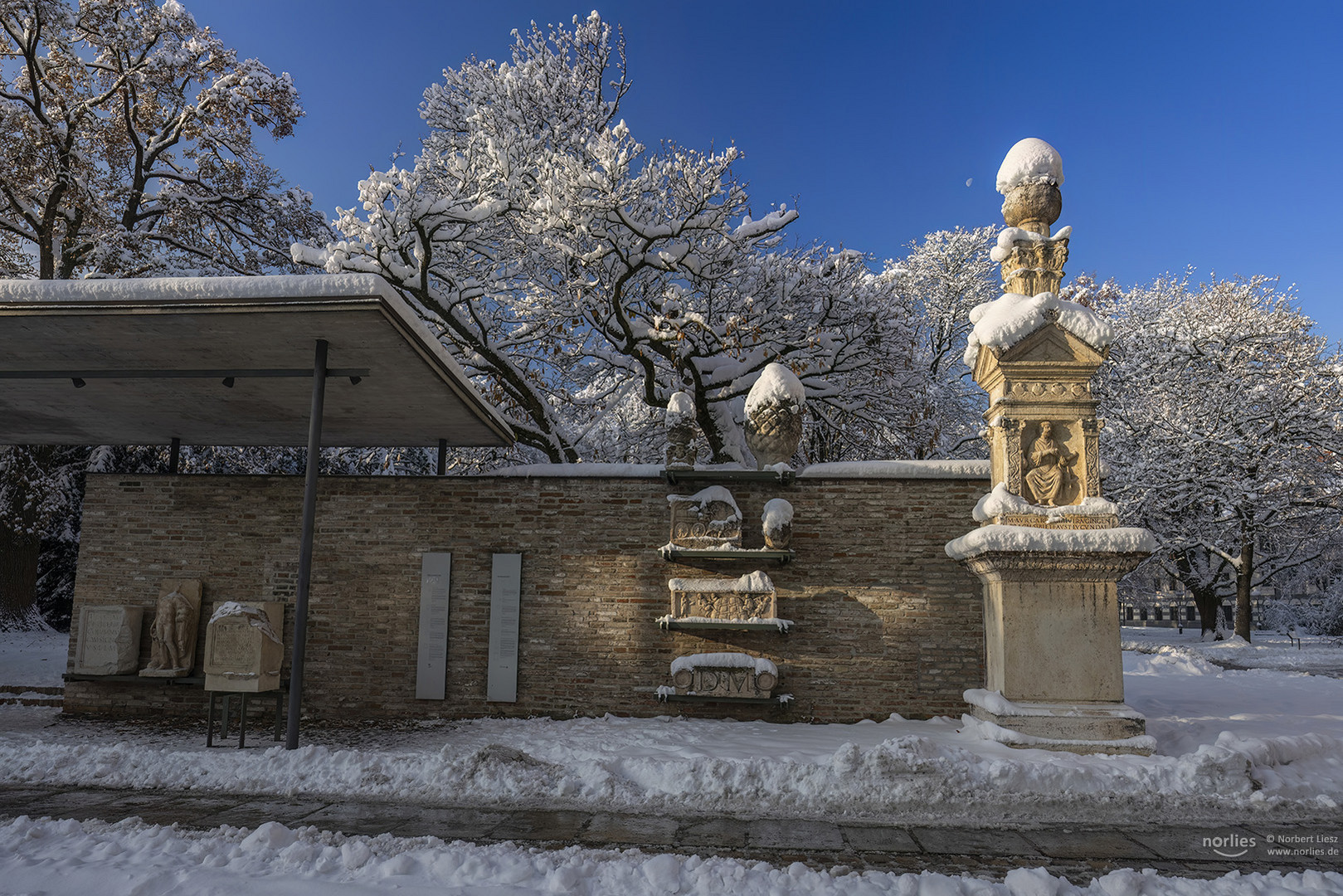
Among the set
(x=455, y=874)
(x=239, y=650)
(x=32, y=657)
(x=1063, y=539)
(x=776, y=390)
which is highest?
(x=776, y=390)

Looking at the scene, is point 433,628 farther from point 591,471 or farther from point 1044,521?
point 1044,521

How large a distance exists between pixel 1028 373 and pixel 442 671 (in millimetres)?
6771

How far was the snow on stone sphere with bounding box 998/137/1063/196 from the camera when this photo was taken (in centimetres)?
878

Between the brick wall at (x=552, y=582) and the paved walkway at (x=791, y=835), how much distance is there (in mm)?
3043

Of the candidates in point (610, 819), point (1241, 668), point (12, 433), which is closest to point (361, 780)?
point (610, 819)

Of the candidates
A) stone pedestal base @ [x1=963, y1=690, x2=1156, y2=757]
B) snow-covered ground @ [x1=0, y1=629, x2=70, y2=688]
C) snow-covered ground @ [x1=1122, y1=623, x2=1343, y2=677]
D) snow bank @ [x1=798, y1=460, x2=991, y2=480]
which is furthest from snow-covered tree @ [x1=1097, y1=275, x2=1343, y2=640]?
snow-covered ground @ [x1=0, y1=629, x2=70, y2=688]

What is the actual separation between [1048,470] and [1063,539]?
791 mm

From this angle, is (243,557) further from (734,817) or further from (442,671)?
(734,817)

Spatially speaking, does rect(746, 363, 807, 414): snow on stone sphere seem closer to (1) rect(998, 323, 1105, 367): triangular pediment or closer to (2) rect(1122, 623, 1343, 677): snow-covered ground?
(1) rect(998, 323, 1105, 367): triangular pediment

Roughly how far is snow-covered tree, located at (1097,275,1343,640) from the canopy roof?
21.2 meters

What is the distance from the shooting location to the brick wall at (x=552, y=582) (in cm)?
892

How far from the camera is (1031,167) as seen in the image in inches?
346

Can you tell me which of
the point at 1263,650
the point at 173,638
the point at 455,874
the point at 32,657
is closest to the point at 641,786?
the point at 455,874

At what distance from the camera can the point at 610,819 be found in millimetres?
5789
